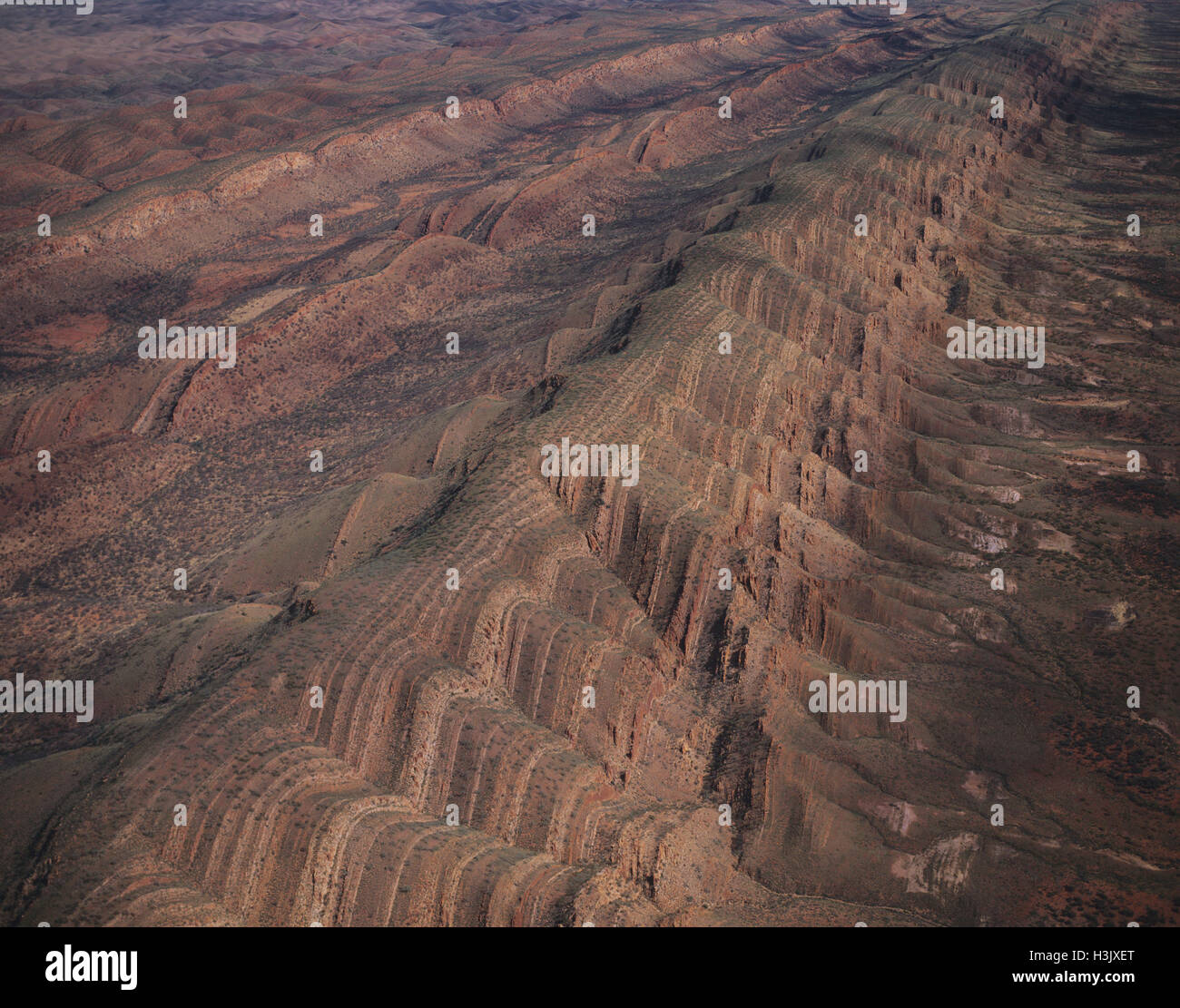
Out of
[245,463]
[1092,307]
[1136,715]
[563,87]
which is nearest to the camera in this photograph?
[1136,715]

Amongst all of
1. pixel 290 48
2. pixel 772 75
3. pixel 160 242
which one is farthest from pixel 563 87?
pixel 290 48

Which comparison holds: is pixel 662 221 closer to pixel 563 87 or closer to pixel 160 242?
pixel 160 242

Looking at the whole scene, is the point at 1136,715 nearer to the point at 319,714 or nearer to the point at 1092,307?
the point at 319,714

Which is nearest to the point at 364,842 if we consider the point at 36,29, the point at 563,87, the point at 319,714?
the point at 319,714

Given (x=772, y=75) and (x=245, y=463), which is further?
(x=772, y=75)

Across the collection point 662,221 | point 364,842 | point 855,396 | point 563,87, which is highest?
point 563,87

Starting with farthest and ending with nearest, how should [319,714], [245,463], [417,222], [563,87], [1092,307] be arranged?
[563,87]
[417,222]
[1092,307]
[245,463]
[319,714]

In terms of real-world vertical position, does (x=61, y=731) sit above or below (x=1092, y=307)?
below
